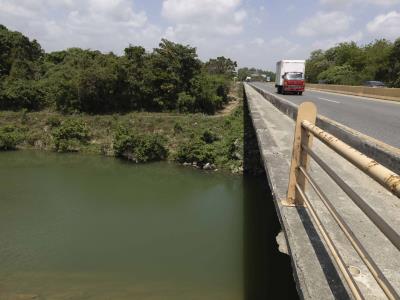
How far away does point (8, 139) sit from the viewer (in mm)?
28922

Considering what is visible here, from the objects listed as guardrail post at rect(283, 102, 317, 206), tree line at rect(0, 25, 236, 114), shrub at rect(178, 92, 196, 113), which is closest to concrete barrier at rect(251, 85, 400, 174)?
guardrail post at rect(283, 102, 317, 206)

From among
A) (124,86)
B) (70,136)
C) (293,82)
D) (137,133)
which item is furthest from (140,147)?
(293,82)

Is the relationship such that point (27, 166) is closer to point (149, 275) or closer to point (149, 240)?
point (149, 240)

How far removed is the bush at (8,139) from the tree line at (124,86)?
492 centimetres

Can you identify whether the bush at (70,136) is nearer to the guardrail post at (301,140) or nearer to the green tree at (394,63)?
the guardrail post at (301,140)

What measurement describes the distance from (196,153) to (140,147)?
13.7ft

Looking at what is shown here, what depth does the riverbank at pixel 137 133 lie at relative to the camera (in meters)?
25.8

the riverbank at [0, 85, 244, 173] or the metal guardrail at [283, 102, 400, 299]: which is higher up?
the metal guardrail at [283, 102, 400, 299]

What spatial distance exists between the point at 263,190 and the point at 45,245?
36.2 feet

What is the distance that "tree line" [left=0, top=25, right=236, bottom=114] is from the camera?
3284 cm

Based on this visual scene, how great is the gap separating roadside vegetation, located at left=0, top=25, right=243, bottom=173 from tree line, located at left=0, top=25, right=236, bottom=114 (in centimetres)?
8

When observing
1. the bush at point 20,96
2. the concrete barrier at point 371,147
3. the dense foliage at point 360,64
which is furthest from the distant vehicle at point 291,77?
the bush at point 20,96

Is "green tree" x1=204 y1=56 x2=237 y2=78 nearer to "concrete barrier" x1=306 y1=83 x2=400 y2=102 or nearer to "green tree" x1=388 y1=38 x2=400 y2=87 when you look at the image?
"green tree" x1=388 y1=38 x2=400 y2=87

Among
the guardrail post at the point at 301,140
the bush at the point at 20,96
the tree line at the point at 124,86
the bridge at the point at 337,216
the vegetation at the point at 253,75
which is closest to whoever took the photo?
the bridge at the point at 337,216
